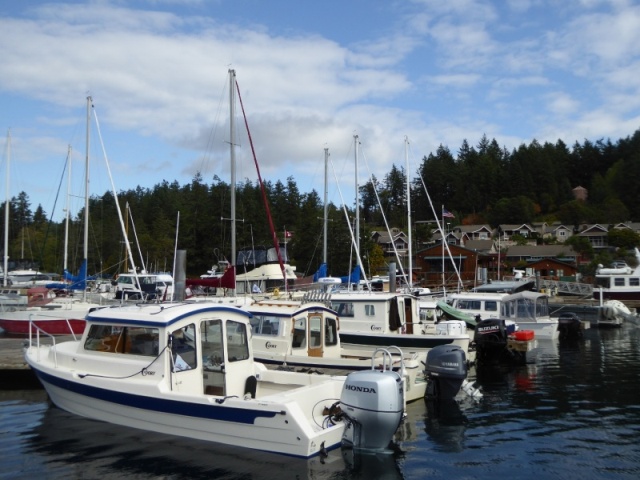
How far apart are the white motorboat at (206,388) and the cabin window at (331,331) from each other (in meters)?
4.31

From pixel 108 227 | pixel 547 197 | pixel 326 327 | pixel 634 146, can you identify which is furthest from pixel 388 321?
pixel 634 146

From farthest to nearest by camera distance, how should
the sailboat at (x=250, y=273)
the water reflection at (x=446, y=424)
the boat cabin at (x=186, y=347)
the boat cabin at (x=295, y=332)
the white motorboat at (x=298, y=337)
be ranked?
the sailboat at (x=250, y=273) < the boat cabin at (x=295, y=332) < the white motorboat at (x=298, y=337) < the water reflection at (x=446, y=424) < the boat cabin at (x=186, y=347)

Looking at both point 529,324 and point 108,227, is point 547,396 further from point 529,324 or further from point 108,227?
point 108,227

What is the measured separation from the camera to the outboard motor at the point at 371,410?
32.0 ft

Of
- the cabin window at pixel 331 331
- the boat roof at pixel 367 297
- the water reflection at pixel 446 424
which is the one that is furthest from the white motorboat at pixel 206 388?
the boat roof at pixel 367 297

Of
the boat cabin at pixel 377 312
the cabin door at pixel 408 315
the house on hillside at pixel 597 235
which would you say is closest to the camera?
the boat cabin at pixel 377 312

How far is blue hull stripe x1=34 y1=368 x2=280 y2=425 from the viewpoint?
395 inches

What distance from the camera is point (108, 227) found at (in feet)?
270

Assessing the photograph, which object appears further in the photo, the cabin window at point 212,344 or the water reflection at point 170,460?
the cabin window at point 212,344

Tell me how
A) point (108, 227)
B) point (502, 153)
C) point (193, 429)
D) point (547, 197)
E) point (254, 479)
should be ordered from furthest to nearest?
point (502, 153) < point (547, 197) < point (108, 227) < point (193, 429) < point (254, 479)

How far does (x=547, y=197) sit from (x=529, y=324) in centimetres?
9817

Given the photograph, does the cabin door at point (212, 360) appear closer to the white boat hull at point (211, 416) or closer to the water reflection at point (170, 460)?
the white boat hull at point (211, 416)

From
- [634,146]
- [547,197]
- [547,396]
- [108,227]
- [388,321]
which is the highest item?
[634,146]

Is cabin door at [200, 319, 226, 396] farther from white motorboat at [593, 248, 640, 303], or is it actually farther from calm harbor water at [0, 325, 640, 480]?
white motorboat at [593, 248, 640, 303]
